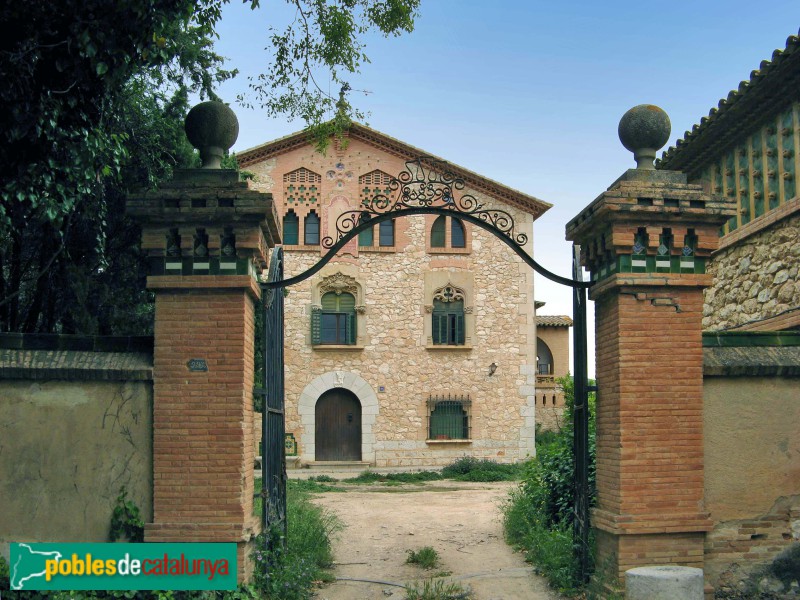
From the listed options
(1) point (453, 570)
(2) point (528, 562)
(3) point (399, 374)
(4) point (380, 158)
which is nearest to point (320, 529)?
(1) point (453, 570)

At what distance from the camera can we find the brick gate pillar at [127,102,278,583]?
674cm

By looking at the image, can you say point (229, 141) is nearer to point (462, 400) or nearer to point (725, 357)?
point (725, 357)

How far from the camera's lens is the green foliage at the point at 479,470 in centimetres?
2200

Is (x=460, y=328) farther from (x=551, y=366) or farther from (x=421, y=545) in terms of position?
(x=421, y=545)

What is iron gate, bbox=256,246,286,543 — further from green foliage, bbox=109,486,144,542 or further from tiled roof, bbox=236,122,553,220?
tiled roof, bbox=236,122,553,220

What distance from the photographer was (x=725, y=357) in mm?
7246

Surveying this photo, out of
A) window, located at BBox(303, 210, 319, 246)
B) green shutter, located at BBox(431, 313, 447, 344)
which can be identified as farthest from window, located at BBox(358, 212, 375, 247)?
green shutter, located at BBox(431, 313, 447, 344)

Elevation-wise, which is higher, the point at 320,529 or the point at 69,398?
the point at 69,398

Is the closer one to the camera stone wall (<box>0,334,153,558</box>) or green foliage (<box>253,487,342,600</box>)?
stone wall (<box>0,334,153,558</box>)

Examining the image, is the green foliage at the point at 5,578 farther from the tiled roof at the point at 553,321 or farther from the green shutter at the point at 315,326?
the tiled roof at the point at 553,321

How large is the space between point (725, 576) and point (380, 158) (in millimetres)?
19274

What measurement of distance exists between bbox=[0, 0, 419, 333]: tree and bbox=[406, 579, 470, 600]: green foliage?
4964 mm

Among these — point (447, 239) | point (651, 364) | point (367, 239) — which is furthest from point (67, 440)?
point (447, 239)

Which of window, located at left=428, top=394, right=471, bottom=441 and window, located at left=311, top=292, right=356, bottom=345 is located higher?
window, located at left=311, top=292, right=356, bottom=345
